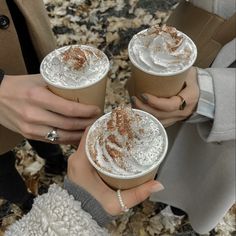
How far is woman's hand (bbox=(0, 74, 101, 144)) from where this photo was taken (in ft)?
2.69

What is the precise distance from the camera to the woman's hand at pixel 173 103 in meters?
0.88

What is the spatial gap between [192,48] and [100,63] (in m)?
0.21

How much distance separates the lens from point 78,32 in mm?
2135

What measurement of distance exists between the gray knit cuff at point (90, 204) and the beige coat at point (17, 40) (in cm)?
41

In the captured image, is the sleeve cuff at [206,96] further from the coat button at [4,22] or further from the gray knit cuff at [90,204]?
the coat button at [4,22]

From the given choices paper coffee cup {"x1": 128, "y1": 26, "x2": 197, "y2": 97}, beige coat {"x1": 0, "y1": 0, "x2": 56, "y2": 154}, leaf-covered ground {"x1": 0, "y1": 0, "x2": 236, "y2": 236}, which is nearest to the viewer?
paper coffee cup {"x1": 128, "y1": 26, "x2": 197, "y2": 97}

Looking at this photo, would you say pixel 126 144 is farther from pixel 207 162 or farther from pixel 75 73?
pixel 207 162

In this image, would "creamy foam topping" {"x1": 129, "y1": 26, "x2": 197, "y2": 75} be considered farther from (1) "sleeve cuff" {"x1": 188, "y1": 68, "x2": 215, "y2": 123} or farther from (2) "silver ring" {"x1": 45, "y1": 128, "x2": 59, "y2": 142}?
(2) "silver ring" {"x1": 45, "y1": 128, "x2": 59, "y2": 142}

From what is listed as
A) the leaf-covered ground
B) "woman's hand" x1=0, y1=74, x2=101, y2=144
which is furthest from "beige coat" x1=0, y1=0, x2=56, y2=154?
the leaf-covered ground

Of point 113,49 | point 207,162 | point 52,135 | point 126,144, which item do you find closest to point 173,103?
point 126,144

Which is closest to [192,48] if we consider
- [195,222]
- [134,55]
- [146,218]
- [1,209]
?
[134,55]

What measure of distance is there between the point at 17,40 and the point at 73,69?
0.81 ft

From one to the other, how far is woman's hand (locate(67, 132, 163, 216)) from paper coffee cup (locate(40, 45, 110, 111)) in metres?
0.14

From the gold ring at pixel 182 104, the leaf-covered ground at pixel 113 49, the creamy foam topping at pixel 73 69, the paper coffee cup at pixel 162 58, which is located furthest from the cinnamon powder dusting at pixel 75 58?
the leaf-covered ground at pixel 113 49
